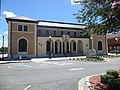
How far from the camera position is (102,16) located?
348 inches

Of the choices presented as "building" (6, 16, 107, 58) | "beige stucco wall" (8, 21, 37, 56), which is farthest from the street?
"beige stucco wall" (8, 21, 37, 56)

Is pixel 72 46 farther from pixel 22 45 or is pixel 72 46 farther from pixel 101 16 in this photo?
pixel 101 16

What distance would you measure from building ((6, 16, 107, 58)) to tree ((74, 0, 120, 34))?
2581cm

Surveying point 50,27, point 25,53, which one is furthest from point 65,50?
point 25,53

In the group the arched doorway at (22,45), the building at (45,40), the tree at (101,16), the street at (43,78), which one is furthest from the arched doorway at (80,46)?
the tree at (101,16)

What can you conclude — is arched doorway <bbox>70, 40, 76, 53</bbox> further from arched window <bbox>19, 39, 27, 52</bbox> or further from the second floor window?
the second floor window

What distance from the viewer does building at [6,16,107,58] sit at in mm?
→ 41625

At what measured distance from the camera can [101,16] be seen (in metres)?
8.94

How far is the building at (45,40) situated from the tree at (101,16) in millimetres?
25811

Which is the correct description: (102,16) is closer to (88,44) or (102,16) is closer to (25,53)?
(25,53)

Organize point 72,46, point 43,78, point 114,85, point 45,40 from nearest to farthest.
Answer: point 114,85 → point 43,78 → point 45,40 → point 72,46

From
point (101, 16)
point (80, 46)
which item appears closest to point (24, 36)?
point (80, 46)

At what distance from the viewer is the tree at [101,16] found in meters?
8.23

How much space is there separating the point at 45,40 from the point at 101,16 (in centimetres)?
3721
